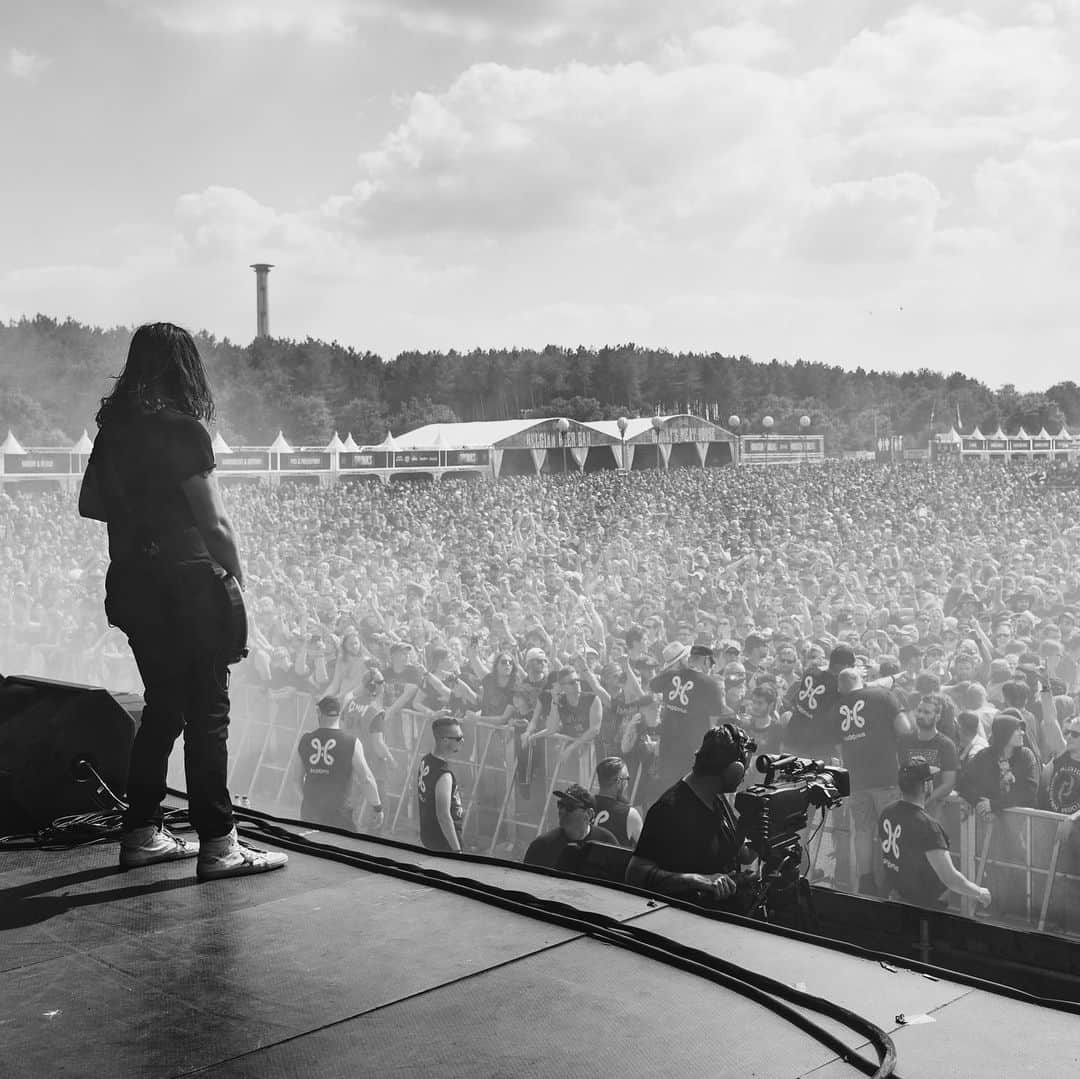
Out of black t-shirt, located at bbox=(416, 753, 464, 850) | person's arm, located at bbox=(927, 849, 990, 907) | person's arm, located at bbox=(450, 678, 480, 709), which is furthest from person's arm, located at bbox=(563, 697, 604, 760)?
person's arm, located at bbox=(927, 849, 990, 907)

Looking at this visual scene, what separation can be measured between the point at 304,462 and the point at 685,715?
24.4m

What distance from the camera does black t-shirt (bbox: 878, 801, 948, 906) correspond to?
18.2 ft

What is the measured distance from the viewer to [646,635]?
9.73 meters

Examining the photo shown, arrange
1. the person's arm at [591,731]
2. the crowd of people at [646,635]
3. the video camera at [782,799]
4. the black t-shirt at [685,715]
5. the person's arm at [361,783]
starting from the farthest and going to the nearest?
the person's arm at [591,731], the black t-shirt at [685,715], the person's arm at [361,783], the crowd of people at [646,635], the video camera at [782,799]

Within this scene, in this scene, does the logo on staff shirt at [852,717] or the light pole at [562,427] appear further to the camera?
the light pole at [562,427]

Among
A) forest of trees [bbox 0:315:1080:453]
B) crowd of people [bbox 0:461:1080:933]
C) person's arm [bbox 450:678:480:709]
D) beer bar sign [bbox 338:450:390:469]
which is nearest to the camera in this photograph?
crowd of people [bbox 0:461:1080:933]

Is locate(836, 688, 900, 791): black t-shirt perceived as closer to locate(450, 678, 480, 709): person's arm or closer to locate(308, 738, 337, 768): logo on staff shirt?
locate(450, 678, 480, 709): person's arm

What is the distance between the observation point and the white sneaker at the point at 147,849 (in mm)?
3000

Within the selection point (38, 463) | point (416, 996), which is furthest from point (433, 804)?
point (38, 463)

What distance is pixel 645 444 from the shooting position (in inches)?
2199

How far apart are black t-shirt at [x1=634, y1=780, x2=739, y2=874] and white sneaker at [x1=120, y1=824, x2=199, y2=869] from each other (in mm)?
1366

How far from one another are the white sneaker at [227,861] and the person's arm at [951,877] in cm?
368

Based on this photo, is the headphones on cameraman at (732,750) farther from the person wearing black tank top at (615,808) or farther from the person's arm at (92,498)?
the person's arm at (92,498)

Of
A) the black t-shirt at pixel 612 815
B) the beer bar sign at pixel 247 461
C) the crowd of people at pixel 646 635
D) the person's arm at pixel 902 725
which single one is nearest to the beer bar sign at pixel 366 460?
the beer bar sign at pixel 247 461
